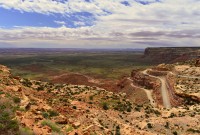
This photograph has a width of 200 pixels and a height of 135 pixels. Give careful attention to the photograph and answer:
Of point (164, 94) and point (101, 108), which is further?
point (164, 94)

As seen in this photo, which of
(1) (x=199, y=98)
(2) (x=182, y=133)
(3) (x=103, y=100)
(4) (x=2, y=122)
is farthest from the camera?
(1) (x=199, y=98)

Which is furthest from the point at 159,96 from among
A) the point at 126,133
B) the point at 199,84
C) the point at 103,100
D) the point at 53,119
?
the point at 53,119

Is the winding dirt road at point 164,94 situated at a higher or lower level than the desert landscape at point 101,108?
lower

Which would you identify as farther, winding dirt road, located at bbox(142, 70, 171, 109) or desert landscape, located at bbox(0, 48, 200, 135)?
winding dirt road, located at bbox(142, 70, 171, 109)

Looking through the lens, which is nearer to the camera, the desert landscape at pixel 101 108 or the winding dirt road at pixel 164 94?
the desert landscape at pixel 101 108

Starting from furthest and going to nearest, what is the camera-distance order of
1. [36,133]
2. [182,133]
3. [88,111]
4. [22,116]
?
[88,111], [182,133], [22,116], [36,133]

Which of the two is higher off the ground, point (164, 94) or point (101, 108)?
point (101, 108)

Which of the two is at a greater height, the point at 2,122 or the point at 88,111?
the point at 2,122

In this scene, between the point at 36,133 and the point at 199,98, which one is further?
the point at 199,98

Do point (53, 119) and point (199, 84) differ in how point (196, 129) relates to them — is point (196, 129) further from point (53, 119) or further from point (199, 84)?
point (199, 84)

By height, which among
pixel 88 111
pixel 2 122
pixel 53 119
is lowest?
pixel 88 111

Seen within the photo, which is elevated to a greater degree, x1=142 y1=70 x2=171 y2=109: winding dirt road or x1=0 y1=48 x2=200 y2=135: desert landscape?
x1=0 y1=48 x2=200 y2=135: desert landscape
